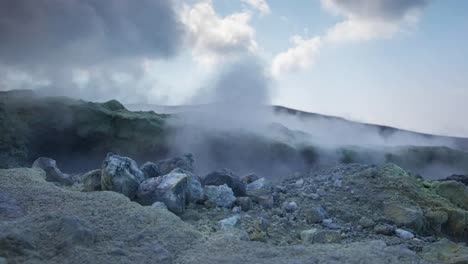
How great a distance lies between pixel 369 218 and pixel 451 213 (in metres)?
1.03

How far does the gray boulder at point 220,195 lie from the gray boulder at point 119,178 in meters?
0.76

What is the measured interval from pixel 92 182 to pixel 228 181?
4.94ft

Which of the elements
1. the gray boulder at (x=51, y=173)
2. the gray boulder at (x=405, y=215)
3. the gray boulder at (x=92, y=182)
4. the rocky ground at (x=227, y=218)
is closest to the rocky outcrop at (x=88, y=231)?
the rocky ground at (x=227, y=218)

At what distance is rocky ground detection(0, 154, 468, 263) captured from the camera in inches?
129

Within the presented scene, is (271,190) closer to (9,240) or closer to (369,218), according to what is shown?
(369,218)

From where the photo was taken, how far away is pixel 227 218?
14.0ft

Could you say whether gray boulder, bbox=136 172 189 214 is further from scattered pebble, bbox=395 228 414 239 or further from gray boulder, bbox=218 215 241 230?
scattered pebble, bbox=395 228 414 239

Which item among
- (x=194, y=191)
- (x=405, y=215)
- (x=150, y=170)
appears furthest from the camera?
(x=150, y=170)

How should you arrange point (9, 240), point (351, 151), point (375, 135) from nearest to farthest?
point (9, 240)
point (351, 151)
point (375, 135)

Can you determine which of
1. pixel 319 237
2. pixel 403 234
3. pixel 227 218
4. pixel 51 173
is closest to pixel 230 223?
pixel 227 218

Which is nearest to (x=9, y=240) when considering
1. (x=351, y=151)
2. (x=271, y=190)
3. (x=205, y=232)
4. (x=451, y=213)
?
(x=205, y=232)

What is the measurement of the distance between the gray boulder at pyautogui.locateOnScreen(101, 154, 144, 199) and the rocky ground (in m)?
0.01

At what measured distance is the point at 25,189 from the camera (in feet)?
14.8

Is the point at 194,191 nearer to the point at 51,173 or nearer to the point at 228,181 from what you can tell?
the point at 228,181
